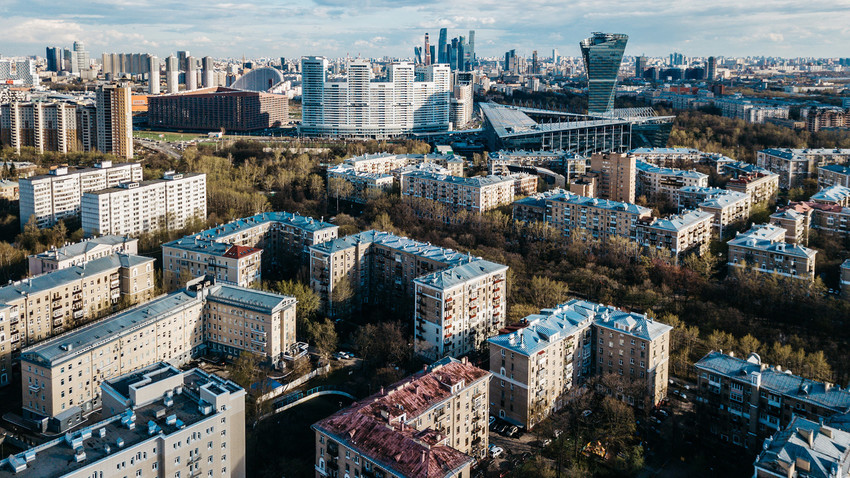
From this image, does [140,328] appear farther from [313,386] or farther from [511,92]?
[511,92]

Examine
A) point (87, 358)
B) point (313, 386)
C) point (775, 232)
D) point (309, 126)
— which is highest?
point (309, 126)

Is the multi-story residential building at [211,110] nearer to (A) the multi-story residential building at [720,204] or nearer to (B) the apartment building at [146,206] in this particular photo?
(B) the apartment building at [146,206]

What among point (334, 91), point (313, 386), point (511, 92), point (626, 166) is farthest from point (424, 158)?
point (511, 92)

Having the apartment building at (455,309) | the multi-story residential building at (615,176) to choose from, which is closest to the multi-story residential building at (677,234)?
the multi-story residential building at (615,176)

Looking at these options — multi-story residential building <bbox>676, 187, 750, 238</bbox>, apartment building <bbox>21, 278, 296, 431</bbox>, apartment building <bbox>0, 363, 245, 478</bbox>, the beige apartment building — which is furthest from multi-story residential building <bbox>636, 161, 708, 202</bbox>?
apartment building <bbox>0, 363, 245, 478</bbox>

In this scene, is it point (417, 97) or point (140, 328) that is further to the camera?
point (417, 97)

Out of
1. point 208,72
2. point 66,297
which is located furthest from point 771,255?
point 208,72
